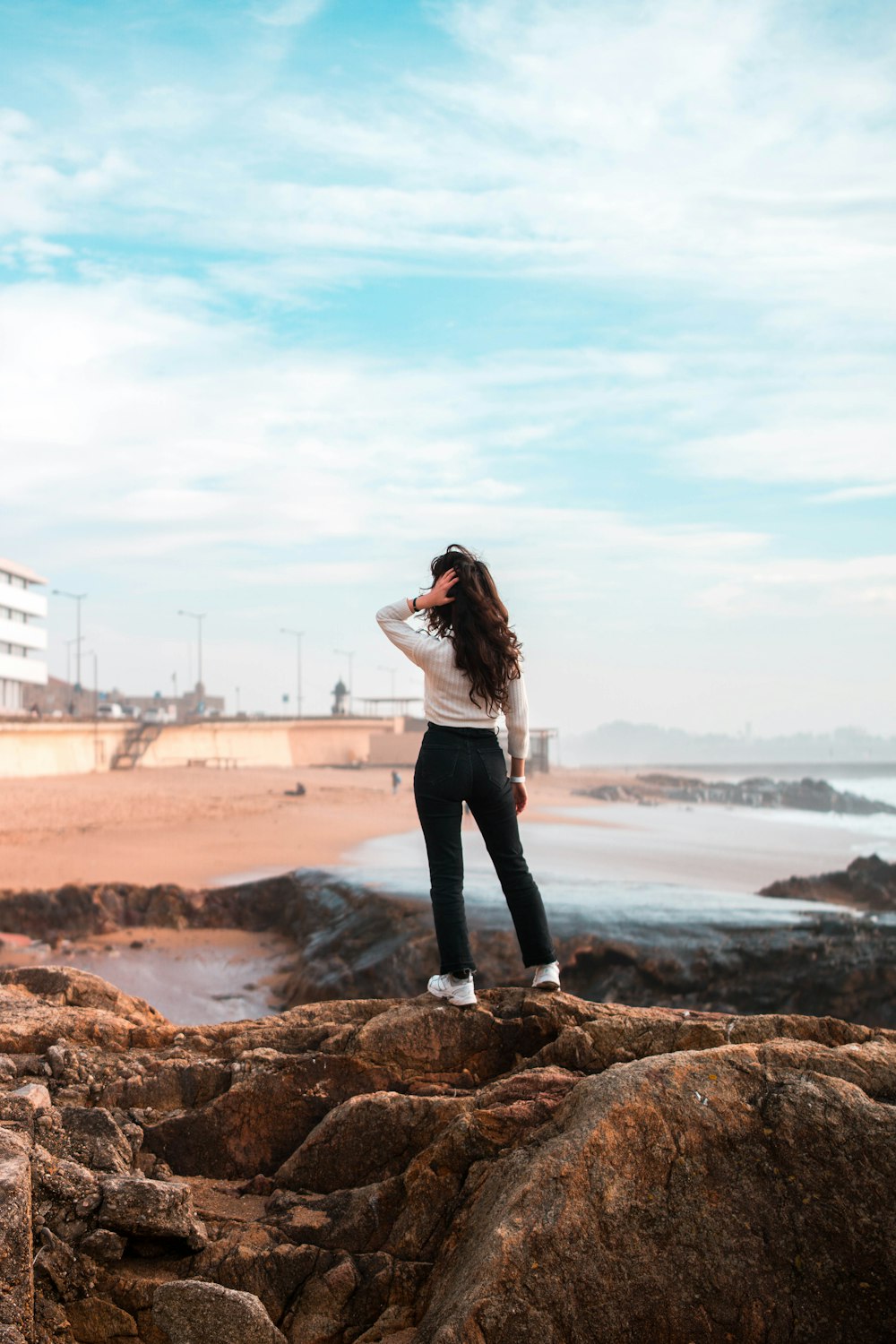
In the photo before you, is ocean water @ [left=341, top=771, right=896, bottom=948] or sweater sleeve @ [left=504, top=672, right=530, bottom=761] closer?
sweater sleeve @ [left=504, top=672, right=530, bottom=761]

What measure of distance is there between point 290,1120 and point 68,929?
987cm

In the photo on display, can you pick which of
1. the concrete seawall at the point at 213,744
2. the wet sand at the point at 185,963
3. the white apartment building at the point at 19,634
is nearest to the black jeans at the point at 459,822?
the wet sand at the point at 185,963

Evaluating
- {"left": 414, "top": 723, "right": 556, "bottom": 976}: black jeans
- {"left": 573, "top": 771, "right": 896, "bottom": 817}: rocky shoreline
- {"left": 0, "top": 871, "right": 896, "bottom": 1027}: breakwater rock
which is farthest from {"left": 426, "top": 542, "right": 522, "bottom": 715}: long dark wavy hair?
{"left": 573, "top": 771, "right": 896, "bottom": 817}: rocky shoreline

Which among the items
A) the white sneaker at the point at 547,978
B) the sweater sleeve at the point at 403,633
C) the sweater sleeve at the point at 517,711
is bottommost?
the white sneaker at the point at 547,978

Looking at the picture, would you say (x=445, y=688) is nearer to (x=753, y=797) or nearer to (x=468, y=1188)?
(x=468, y=1188)

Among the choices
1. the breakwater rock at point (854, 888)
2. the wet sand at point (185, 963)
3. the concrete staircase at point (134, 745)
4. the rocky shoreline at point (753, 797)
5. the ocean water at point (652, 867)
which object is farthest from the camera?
the rocky shoreline at point (753, 797)

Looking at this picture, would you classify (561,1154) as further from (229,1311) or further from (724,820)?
(724,820)

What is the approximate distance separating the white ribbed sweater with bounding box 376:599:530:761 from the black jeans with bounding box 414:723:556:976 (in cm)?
6

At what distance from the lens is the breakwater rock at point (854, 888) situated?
14.7 metres

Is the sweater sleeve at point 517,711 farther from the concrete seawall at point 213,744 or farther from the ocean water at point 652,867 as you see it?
the concrete seawall at point 213,744

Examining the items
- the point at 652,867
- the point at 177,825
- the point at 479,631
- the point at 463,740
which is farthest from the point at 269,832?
the point at 479,631

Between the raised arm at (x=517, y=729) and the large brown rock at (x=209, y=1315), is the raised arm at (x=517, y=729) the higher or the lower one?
the higher one

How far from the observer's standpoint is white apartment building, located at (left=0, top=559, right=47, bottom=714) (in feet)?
209

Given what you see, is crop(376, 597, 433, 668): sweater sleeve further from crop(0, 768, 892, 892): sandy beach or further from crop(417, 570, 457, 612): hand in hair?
crop(0, 768, 892, 892): sandy beach
